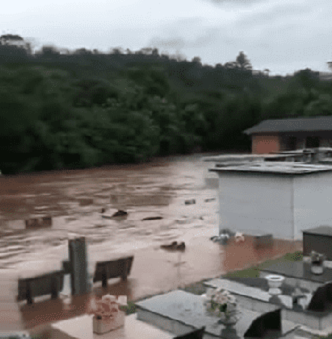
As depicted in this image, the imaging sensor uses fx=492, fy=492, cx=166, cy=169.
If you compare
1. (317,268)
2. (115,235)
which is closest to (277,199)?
(115,235)

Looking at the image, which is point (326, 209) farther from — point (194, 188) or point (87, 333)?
point (194, 188)

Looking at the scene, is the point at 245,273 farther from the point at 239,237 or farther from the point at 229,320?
the point at 229,320

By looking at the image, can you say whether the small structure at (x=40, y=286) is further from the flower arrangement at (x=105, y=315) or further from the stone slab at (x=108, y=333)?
the flower arrangement at (x=105, y=315)

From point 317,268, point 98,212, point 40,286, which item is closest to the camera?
point 317,268

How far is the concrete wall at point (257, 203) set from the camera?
570 inches

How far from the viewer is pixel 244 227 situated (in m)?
15.5

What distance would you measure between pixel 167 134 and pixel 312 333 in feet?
186

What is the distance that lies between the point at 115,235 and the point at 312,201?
21.2 ft

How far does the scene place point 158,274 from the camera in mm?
11508

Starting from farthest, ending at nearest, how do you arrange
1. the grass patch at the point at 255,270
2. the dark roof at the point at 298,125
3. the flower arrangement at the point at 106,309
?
the dark roof at the point at 298,125, the grass patch at the point at 255,270, the flower arrangement at the point at 106,309

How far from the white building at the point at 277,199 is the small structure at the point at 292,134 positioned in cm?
4249

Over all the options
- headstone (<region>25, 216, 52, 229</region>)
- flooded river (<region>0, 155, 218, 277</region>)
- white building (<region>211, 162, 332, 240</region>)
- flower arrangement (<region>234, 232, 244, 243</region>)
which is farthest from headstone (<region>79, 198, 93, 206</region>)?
flower arrangement (<region>234, 232, 244, 243</region>)

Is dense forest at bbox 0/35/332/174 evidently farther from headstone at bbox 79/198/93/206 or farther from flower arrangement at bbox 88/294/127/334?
flower arrangement at bbox 88/294/127/334

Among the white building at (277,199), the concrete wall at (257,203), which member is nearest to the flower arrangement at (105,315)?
the white building at (277,199)
